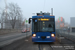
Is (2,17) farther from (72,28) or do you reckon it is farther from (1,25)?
→ (72,28)

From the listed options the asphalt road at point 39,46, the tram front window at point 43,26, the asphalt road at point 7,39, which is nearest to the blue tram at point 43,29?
the tram front window at point 43,26

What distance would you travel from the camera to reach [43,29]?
9594mm

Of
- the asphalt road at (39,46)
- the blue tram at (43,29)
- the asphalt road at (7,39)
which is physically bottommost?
the asphalt road at (7,39)

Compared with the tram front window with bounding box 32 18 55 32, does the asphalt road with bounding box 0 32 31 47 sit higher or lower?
lower

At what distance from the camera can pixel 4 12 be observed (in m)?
35.2

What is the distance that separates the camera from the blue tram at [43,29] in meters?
9.37

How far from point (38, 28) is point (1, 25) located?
27973 mm

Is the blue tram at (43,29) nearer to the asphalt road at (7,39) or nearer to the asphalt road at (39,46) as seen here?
the asphalt road at (39,46)

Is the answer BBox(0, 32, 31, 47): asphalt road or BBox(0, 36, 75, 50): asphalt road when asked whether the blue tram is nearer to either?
BBox(0, 36, 75, 50): asphalt road

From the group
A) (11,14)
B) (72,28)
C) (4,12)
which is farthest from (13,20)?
(72,28)

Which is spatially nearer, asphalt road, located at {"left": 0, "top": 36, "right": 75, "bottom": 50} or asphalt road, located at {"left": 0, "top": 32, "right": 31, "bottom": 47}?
asphalt road, located at {"left": 0, "top": 36, "right": 75, "bottom": 50}

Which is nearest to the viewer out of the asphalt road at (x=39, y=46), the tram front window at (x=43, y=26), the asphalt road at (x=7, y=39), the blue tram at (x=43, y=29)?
the asphalt road at (x=39, y=46)

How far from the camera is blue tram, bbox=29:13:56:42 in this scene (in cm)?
937

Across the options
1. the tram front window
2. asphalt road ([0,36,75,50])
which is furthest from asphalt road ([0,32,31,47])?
the tram front window
